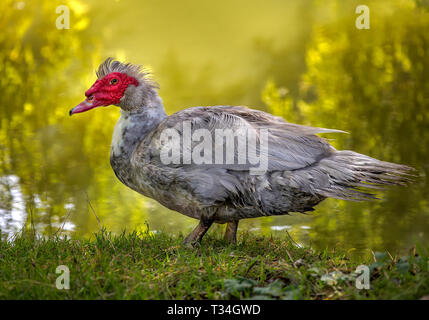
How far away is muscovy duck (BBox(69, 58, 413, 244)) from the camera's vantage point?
14.6 ft

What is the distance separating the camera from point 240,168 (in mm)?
4477

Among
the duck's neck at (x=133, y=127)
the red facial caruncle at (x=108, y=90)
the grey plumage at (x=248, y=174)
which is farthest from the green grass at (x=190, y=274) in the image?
the red facial caruncle at (x=108, y=90)

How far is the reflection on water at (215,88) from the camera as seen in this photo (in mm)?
7281

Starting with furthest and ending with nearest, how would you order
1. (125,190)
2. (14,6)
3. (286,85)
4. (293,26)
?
(293,26) < (14,6) < (286,85) < (125,190)

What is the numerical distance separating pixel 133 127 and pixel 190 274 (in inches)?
63.8

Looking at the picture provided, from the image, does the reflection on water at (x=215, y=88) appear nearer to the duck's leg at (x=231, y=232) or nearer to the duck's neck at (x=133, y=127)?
the duck's leg at (x=231, y=232)

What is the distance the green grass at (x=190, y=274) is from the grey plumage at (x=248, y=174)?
1.27 feet

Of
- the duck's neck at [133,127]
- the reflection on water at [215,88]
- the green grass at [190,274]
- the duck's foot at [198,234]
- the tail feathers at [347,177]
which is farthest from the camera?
the reflection on water at [215,88]

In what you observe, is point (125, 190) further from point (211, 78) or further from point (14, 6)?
point (14, 6)

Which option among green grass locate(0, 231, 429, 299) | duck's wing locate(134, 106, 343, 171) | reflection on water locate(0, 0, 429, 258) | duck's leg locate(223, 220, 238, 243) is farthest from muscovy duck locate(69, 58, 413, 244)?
reflection on water locate(0, 0, 429, 258)

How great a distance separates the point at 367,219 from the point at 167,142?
3.64 meters

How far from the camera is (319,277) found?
3762 mm

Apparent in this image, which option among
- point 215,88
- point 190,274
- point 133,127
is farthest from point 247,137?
point 215,88
